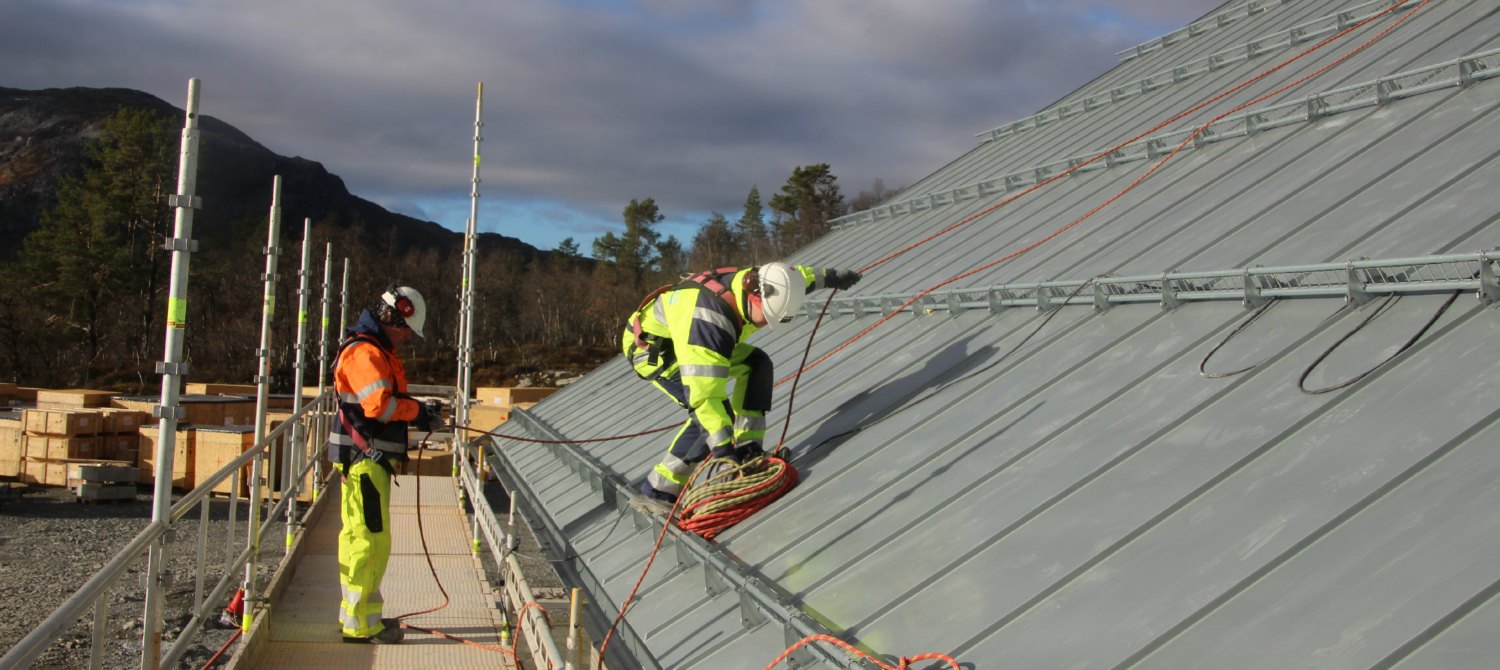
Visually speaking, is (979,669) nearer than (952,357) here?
Yes

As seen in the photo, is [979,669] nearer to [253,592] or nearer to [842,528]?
[842,528]

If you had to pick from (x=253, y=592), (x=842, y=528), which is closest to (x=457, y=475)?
(x=253, y=592)

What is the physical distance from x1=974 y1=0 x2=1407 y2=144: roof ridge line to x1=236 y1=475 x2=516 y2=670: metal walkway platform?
9.56 meters

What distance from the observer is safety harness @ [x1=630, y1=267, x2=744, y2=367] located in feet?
22.7

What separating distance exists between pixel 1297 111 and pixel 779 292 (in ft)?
13.9

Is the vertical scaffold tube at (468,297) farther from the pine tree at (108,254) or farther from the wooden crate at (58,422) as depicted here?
the pine tree at (108,254)

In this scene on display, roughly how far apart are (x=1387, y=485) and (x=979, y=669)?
1.40 metres

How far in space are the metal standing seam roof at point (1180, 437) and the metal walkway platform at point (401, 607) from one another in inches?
43.1

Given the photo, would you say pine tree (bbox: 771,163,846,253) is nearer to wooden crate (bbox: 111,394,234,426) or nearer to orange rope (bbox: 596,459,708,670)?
wooden crate (bbox: 111,394,234,426)

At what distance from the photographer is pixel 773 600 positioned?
190 inches

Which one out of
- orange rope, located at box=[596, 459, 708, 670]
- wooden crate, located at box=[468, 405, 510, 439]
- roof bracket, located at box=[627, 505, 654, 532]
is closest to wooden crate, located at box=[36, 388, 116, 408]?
wooden crate, located at box=[468, 405, 510, 439]

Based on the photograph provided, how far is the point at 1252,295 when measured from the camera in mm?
5254

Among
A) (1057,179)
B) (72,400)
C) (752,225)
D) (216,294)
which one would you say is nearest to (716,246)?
(752,225)

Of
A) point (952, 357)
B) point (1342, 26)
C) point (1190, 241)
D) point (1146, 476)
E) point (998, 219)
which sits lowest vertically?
point (1146, 476)
